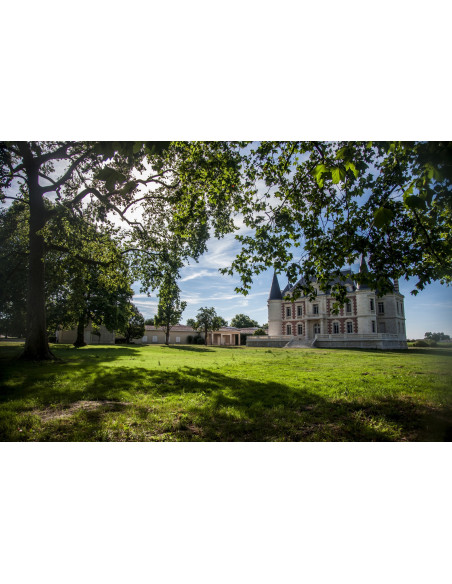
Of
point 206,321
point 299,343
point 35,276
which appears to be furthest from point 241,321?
point 299,343

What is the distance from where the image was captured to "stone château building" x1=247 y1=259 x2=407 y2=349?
4345 mm

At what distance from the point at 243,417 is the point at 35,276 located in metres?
5.14

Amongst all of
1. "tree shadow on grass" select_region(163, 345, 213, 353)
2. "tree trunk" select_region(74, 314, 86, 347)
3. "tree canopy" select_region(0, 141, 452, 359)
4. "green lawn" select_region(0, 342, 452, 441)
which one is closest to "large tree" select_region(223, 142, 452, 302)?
"tree canopy" select_region(0, 141, 452, 359)

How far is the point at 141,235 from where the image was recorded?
6.53 meters

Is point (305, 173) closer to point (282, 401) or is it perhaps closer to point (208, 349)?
point (282, 401)

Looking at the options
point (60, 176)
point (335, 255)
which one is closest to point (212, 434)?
point (335, 255)

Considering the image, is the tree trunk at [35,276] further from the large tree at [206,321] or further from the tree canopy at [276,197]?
the large tree at [206,321]

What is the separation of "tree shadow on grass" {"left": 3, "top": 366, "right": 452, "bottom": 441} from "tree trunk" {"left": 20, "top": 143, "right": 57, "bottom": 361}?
2.84 m

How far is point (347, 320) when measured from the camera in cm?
1698

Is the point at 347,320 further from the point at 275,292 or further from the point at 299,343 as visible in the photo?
the point at 275,292

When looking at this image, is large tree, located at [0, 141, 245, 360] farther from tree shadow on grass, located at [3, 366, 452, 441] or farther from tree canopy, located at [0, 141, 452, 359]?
tree shadow on grass, located at [3, 366, 452, 441]

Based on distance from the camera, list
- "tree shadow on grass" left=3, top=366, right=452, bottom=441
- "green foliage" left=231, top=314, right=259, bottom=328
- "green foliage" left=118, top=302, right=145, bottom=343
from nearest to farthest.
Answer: "tree shadow on grass" left=3, top=366, right=452, bottom=441 < "green foliage" left=231, top=314, right=259, bottom=328 < "green foliage" left=118, top=302, right=145, bottom=343

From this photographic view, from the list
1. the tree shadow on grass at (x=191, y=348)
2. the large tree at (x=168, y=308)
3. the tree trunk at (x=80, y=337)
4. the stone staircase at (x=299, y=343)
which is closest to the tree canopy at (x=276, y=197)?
the large tree at (x=168, y=308)
